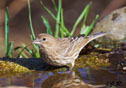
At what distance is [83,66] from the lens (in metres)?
4.77

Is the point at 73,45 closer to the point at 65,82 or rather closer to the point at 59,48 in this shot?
the point at 59,48

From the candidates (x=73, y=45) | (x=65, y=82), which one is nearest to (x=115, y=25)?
(x=73, y=45)

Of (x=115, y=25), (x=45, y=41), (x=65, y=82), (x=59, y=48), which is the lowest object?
(x=65, y=82)

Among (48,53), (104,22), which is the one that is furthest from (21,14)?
(48,53)

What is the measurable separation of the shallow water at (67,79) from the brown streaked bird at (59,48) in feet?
1.20

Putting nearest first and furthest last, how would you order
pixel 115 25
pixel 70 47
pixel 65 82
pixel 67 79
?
pixel 65 82, pixel 67 79, pixel 70 47, pixel 115 25

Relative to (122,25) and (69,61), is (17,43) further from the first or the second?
(69,61)

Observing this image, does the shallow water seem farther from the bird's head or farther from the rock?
the rock

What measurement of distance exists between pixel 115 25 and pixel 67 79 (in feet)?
8.92

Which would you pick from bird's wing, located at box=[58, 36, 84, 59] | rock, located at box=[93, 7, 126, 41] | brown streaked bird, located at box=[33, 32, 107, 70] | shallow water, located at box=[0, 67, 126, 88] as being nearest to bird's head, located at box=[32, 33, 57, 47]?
brown streaked bird, located at box=[33, 32, 107, 70]

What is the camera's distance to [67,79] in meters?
4.24

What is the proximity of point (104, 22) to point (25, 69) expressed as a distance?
2.62 metres

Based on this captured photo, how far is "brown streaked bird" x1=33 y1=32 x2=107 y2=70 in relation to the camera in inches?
194

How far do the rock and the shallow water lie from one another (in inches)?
79.0
